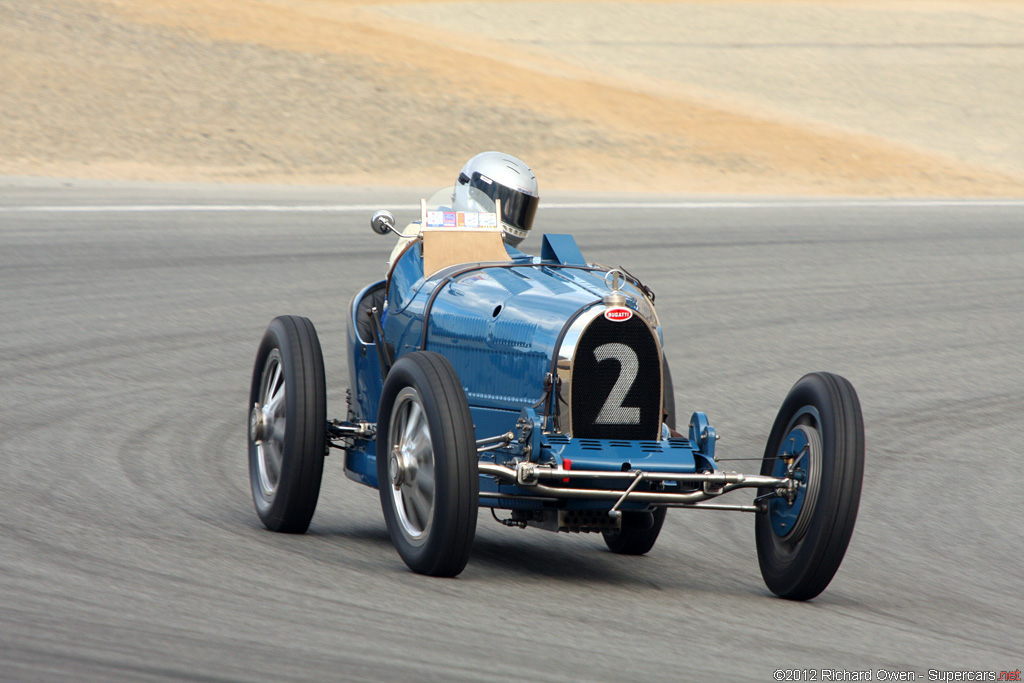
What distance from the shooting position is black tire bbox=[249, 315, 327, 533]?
21.4 ft

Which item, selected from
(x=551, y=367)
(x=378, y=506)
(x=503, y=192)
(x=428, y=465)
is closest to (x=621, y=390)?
(x=551, y=367)

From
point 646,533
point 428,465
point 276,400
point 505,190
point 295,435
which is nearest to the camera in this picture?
point 428,465

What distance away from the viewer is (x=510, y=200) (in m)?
7.21

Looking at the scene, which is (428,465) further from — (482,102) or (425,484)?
(482,102)

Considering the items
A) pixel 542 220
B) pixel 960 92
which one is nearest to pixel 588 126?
pixel 542 220

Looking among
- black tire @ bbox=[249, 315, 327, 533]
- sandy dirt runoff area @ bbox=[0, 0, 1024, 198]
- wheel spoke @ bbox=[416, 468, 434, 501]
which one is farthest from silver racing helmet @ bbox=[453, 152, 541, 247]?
sandy dirt runoff area @ bbox=[0, 0, 1024, 198]

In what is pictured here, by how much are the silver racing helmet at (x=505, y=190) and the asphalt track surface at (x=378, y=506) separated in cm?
158

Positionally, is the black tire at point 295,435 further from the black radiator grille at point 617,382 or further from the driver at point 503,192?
the black radiator grille at point 617,382

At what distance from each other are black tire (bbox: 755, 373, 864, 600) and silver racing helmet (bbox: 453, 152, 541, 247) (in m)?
1.91

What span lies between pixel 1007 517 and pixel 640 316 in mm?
3232

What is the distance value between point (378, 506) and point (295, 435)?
4.03 ft

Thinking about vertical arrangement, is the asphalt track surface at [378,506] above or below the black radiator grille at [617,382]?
below

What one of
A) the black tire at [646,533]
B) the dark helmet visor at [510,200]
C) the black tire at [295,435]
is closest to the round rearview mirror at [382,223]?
the dark helmet visor at [510,200]

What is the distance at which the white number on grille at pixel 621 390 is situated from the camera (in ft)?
19.2
